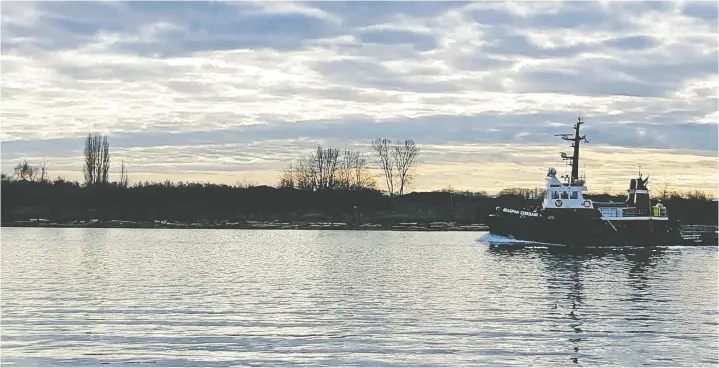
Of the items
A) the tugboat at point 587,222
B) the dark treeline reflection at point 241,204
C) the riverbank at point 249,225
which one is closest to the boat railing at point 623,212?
the tugboat at point 587,222

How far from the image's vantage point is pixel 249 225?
10656cm

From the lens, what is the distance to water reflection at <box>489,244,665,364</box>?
78.2 feet

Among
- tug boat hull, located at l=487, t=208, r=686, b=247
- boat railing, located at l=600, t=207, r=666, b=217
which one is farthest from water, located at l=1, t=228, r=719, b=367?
boat railing, located at l=600, t=207, r=666, b=217

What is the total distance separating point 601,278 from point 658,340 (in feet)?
55.6

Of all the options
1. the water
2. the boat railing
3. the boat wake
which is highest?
the boat railing

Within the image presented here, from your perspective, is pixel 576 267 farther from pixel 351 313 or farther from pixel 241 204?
pixel 241 204

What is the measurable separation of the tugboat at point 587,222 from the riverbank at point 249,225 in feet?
109

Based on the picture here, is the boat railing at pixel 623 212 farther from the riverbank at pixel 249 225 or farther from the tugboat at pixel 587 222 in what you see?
the riverbank at pixel 249 225

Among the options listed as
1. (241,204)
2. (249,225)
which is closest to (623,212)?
(249,225)

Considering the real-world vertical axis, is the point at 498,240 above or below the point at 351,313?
above

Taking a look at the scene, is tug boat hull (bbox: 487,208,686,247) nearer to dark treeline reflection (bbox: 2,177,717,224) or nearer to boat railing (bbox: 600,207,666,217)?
boat railing (bbox: 600,207,666,217)

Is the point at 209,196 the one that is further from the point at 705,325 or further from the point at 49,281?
the point at 705,325

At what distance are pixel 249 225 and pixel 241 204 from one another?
1184cm

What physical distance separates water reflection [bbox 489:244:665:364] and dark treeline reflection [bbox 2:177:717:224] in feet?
170
